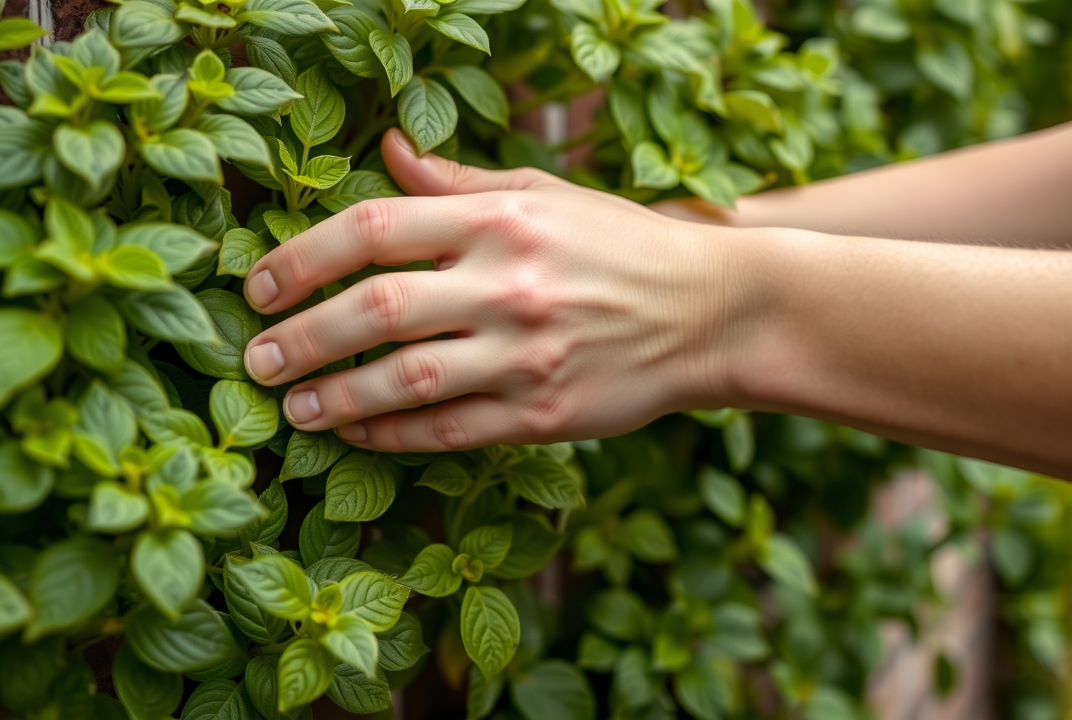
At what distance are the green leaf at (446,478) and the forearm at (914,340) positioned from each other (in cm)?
25

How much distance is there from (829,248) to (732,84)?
0.36m

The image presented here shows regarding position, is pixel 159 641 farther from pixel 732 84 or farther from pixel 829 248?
pixel 732 84

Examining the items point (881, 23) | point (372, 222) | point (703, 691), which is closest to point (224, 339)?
point (372, 222)

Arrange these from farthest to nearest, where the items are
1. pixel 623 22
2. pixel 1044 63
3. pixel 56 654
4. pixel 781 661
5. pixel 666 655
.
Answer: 1. pixel 1044 63
2. pixel 781 661
3. pixel 666 655
4. pixel 623 22
5. pixel 56 654

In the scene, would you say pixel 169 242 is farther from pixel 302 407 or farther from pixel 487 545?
pixel 487 545

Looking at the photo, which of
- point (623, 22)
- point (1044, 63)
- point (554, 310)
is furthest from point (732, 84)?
point (1044, 63)

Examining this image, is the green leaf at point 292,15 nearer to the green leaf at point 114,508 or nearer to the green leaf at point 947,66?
the green leaf at point 114,508

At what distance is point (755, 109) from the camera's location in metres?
0.90

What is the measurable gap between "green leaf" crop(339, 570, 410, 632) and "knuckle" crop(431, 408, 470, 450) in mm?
113

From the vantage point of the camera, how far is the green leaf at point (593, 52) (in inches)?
29.6

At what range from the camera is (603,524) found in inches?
40.2

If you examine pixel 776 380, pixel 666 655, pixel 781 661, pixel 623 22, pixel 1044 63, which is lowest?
pixel 781 661

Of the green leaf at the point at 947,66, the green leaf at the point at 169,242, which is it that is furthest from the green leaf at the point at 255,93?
the green leaf at the point at 947,66

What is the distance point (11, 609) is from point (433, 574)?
307 mm
